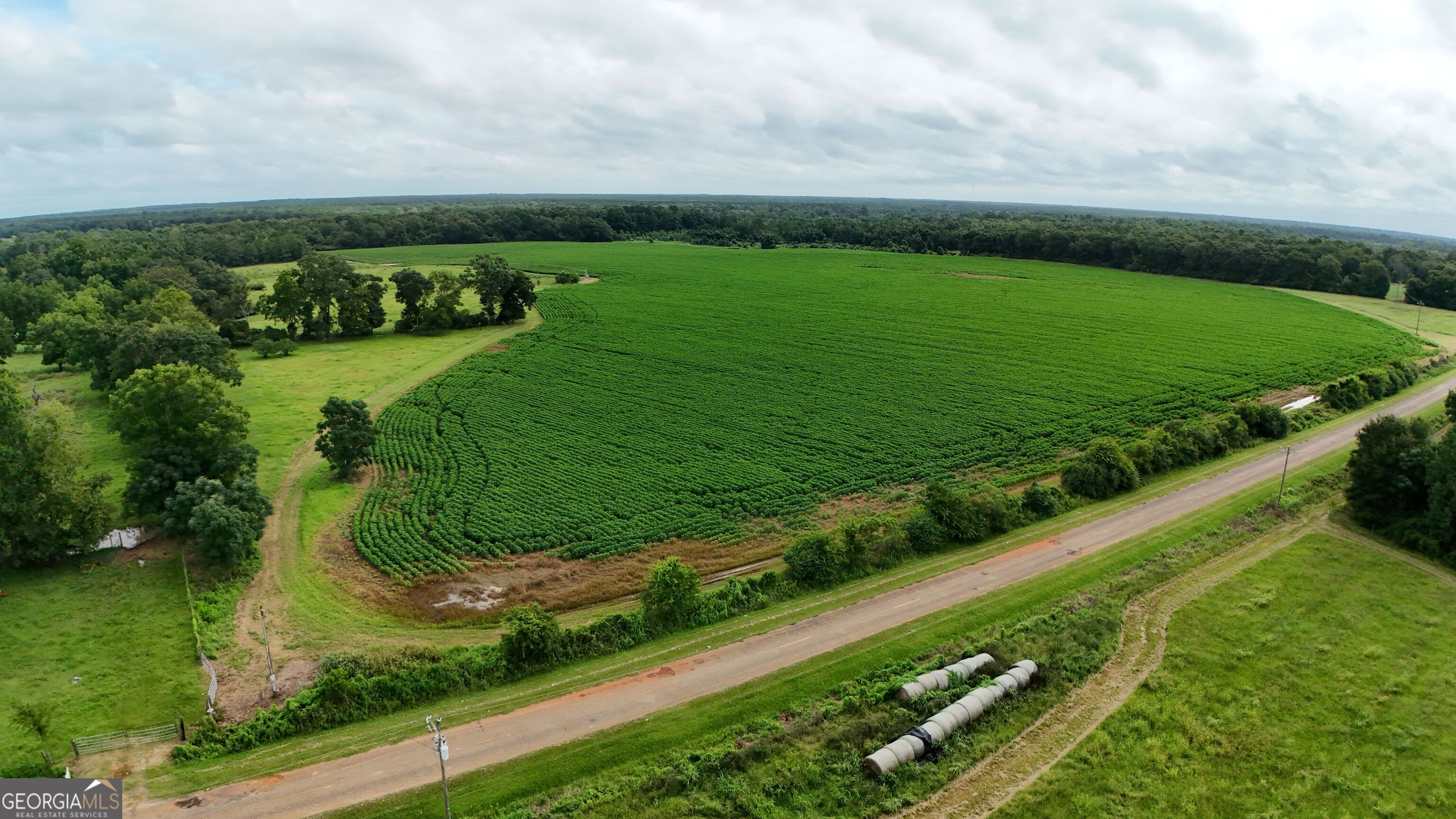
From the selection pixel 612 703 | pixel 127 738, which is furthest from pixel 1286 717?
pixel 127 738

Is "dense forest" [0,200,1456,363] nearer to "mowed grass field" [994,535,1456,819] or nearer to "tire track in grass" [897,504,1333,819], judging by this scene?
"tire track in grass" [897,504,1333,819]

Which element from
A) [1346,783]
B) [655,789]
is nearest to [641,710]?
[655,789]

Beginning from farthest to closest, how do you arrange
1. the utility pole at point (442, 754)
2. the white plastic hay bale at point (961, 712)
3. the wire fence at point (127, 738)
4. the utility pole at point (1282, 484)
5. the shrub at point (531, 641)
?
the utility pole at point (1282, 484) → the shrub at point (531, 641) → the white plastic hay bale at point (961, 712) → the wire fence at point (127, 738) → the utility pole at point (442, 754)

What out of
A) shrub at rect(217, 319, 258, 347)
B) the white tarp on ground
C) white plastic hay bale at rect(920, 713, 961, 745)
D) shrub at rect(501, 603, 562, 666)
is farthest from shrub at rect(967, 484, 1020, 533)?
shrub at rect(217, 319, 258, 347)

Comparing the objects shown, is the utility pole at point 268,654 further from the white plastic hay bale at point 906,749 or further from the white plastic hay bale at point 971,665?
the white plastic hay bale at point 971,665

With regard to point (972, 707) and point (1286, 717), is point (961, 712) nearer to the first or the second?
point (972, 707)

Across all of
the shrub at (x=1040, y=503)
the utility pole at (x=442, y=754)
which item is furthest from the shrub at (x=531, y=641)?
the shrub at (x=1040, y=503)

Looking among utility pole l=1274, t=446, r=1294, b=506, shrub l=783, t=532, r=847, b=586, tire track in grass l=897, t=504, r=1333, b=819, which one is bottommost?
tire track in grass l=897, t=504, r=1333, b=819
